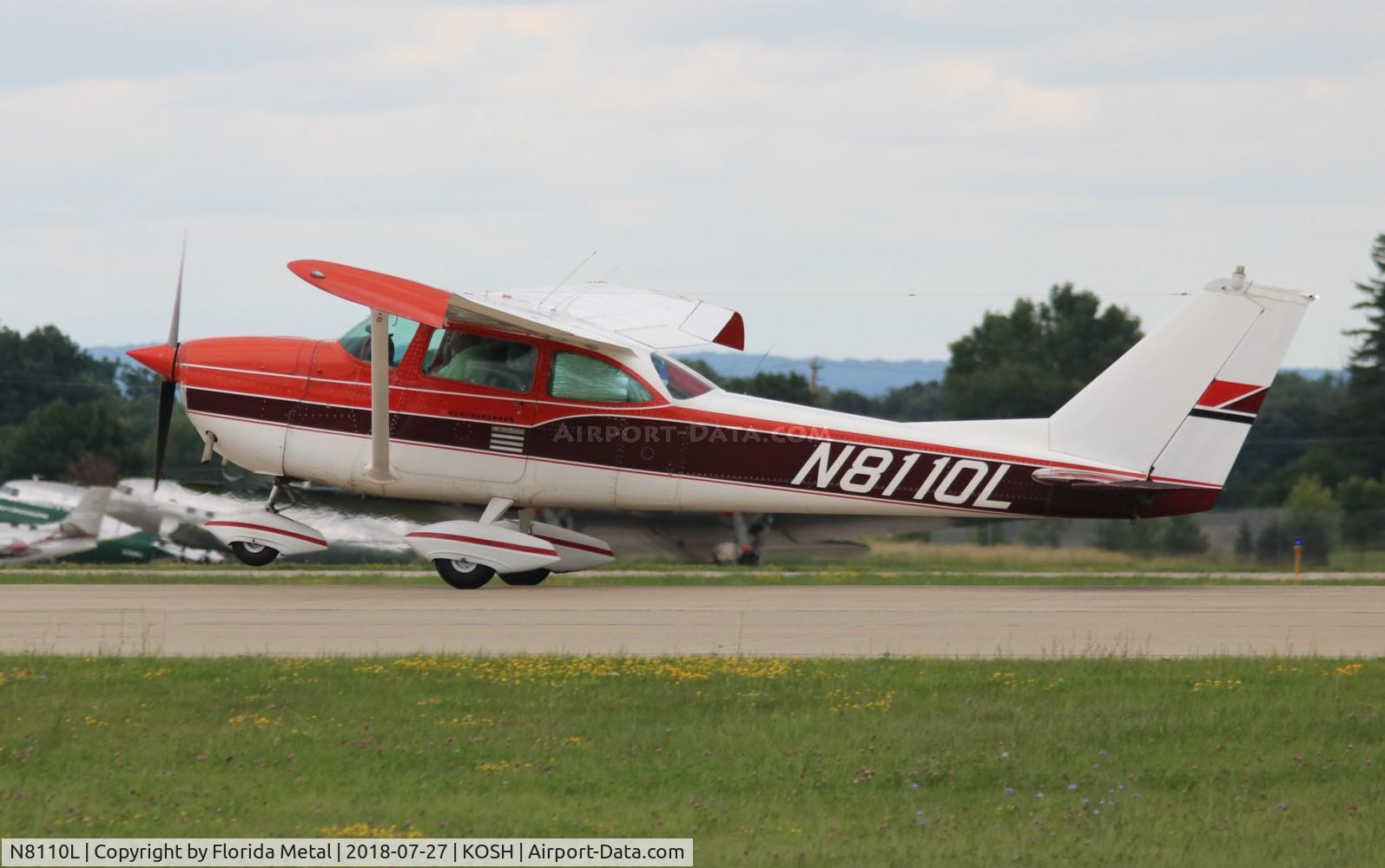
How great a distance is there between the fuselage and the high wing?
339 millimetres

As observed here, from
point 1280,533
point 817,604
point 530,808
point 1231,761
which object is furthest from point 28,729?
point 1280,533

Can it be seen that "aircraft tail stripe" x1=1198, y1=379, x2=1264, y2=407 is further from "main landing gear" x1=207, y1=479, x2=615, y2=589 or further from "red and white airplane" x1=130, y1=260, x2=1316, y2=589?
"main landing gear" x1=207, y1=479, x2=615, y2=589

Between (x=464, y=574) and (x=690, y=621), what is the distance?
13.0 ft

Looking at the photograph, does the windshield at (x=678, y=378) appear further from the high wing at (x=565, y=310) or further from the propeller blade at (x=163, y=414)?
the propeller blade at (x=163, y=414)

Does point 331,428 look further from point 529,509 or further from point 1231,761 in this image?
point 1231,761

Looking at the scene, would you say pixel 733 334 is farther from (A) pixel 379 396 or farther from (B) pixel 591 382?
(A) pixel 379 396

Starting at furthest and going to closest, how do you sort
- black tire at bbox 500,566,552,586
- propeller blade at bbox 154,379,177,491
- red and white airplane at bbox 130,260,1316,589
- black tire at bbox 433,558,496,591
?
1. black tire at bbox 500,566,552,586
2. propeller blade at bbox 154,379,177,491
3. black tire at bbox 433,558,496,591
4. red and white airplane at bbox 130,260,1316,589

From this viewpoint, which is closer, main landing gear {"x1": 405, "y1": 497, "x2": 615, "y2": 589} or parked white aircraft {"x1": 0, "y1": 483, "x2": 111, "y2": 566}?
main landing gear {"x1": 405, "y1": 497, "x2": 615, "y2": 589}

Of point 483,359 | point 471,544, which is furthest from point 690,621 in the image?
point 483,359

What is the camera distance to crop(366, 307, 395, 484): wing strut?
52.5 feet

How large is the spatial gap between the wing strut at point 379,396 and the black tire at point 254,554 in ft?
4.83

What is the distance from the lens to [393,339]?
17422 millimetres

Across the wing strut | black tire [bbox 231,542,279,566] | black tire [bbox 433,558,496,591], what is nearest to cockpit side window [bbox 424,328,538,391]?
the wing strut

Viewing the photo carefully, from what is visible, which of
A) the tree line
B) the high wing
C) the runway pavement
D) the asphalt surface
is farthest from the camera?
the tree line
